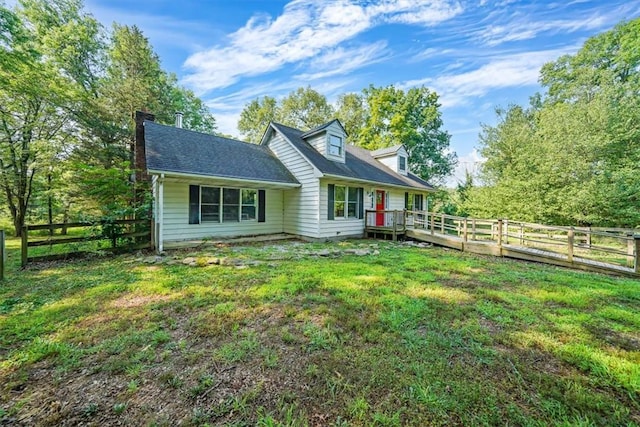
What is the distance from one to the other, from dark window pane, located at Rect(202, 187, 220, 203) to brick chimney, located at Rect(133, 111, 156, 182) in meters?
1.79

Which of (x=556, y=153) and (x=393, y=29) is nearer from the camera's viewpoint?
(x=393, y=29)

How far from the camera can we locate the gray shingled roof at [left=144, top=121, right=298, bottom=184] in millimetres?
8281

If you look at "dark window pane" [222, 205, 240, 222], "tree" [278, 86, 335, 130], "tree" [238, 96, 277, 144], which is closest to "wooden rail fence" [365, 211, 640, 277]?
"dark window pane" [222, 205, 240, 222]

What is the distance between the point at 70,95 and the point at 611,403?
18.4 meters

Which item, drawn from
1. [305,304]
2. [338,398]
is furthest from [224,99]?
[338,398]

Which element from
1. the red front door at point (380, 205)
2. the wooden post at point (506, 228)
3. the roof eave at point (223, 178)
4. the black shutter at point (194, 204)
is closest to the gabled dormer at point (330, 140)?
the roof eave at point (223, 178)

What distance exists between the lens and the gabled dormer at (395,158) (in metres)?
15.8

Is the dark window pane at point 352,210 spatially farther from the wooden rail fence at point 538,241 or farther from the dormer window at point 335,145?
the dormer window at point 335,145

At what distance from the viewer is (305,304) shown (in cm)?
387

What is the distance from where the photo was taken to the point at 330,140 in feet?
39.2

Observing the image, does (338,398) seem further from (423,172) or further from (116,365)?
(423,172)

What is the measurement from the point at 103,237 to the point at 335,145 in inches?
366

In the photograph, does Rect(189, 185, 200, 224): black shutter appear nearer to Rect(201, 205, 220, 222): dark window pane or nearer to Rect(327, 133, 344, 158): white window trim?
Rect(201, 205, 220, 222): dark window pane

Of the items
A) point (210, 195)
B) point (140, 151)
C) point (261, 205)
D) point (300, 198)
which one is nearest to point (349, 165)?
point (300, 198)
